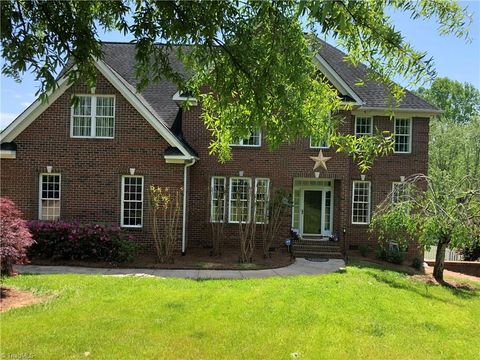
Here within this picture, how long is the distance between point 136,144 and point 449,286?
447 inches

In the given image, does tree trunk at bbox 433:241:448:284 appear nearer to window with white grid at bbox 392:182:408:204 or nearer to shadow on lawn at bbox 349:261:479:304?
shadow on lawn at bbox 349:261:479:304

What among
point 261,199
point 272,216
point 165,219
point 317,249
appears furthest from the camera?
point 317,249

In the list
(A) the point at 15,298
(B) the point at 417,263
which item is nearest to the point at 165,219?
(A) the point at 15,298

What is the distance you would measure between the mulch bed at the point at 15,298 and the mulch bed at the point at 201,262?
3.87 m

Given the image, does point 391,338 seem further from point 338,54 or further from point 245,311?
point 338,54

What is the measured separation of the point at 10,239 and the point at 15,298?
1.61m

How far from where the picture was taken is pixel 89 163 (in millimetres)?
14797

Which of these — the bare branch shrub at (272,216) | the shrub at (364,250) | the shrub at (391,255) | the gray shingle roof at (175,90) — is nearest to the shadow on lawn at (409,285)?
the shrub at (391,255)

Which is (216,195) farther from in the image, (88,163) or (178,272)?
(178,272)

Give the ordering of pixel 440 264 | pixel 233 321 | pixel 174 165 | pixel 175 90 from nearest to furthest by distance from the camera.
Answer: pixel 233 321 → pixel 440 264 → pixel 174 165 → pixel 175 90

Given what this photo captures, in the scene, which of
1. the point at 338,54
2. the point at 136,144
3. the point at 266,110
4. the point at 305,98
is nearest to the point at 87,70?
the point at 266,110

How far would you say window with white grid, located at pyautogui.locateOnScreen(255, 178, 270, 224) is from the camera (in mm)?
15450

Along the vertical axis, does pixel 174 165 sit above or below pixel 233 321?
above

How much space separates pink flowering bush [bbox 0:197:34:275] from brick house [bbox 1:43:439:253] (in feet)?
14.8
